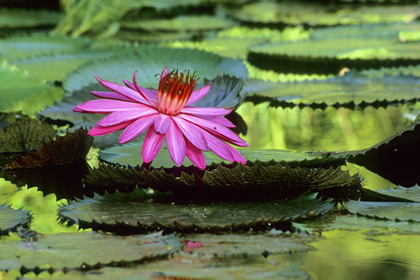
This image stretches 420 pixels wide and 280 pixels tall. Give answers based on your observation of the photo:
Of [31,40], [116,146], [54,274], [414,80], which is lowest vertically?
[54,274]

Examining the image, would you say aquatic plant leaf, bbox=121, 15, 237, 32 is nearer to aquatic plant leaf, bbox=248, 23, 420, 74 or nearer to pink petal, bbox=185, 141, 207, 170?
aquatic plant leaf, bbox=248, 23, 420, 74

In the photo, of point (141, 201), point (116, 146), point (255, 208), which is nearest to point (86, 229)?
point (141, 201)

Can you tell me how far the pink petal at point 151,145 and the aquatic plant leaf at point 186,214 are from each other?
0.07 metres

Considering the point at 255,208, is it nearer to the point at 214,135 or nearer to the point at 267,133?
the point at 214,135

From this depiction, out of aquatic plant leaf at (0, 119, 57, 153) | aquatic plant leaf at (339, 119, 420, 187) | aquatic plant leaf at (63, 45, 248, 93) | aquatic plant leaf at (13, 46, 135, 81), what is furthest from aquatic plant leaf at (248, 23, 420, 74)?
aquatic plant leaf at (0, 119, 57, 153)

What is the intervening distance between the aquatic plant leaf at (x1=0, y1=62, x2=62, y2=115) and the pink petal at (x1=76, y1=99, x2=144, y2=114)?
2.64 feet

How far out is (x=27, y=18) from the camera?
147 inches

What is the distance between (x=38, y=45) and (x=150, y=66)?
97 cm

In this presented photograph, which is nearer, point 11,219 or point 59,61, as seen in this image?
point 11,219

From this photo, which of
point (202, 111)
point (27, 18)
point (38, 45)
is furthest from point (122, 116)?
point (27, 18)

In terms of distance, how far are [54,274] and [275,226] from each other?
1.06 feet

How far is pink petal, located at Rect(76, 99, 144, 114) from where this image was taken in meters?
1.08

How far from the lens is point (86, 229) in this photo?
990 mm

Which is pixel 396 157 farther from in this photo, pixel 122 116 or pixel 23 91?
pixel 23 91
